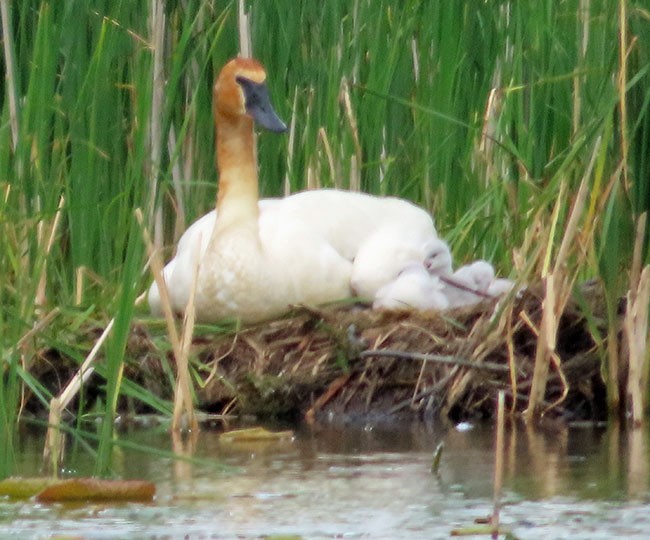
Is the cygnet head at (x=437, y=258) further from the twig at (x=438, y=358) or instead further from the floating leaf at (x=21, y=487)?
the floating leaf at (x=21, y=487)

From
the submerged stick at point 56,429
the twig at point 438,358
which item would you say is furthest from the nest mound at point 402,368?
the submerged stick at point 56,429

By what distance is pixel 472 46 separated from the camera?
767 centimetres

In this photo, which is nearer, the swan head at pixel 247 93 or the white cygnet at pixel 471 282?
the white cygnet at pixel 471 282

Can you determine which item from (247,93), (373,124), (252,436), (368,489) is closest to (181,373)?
(252,436)

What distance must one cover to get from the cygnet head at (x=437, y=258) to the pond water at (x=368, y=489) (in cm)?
140

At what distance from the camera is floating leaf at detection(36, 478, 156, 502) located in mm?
4090

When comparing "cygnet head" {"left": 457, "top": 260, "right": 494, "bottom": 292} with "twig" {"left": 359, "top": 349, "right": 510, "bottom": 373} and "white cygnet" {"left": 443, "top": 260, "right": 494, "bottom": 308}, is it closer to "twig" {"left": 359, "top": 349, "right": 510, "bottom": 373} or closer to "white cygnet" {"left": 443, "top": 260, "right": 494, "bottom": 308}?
"white cygnet" {"left": 443, "top": 260, "right": 494, "bottom": 308}

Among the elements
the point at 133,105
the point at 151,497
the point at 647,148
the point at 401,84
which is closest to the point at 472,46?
the point at 401,84

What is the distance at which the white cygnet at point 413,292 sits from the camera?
22.7 feet

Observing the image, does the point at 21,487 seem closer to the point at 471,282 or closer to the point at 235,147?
the point at 471,282

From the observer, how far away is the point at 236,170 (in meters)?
7.20

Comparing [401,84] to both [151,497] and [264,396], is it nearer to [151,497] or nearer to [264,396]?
[264,396]

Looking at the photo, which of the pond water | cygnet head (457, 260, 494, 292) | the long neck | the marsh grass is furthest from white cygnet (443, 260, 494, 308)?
the pond water

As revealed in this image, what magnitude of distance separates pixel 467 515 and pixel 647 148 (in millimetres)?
2117
